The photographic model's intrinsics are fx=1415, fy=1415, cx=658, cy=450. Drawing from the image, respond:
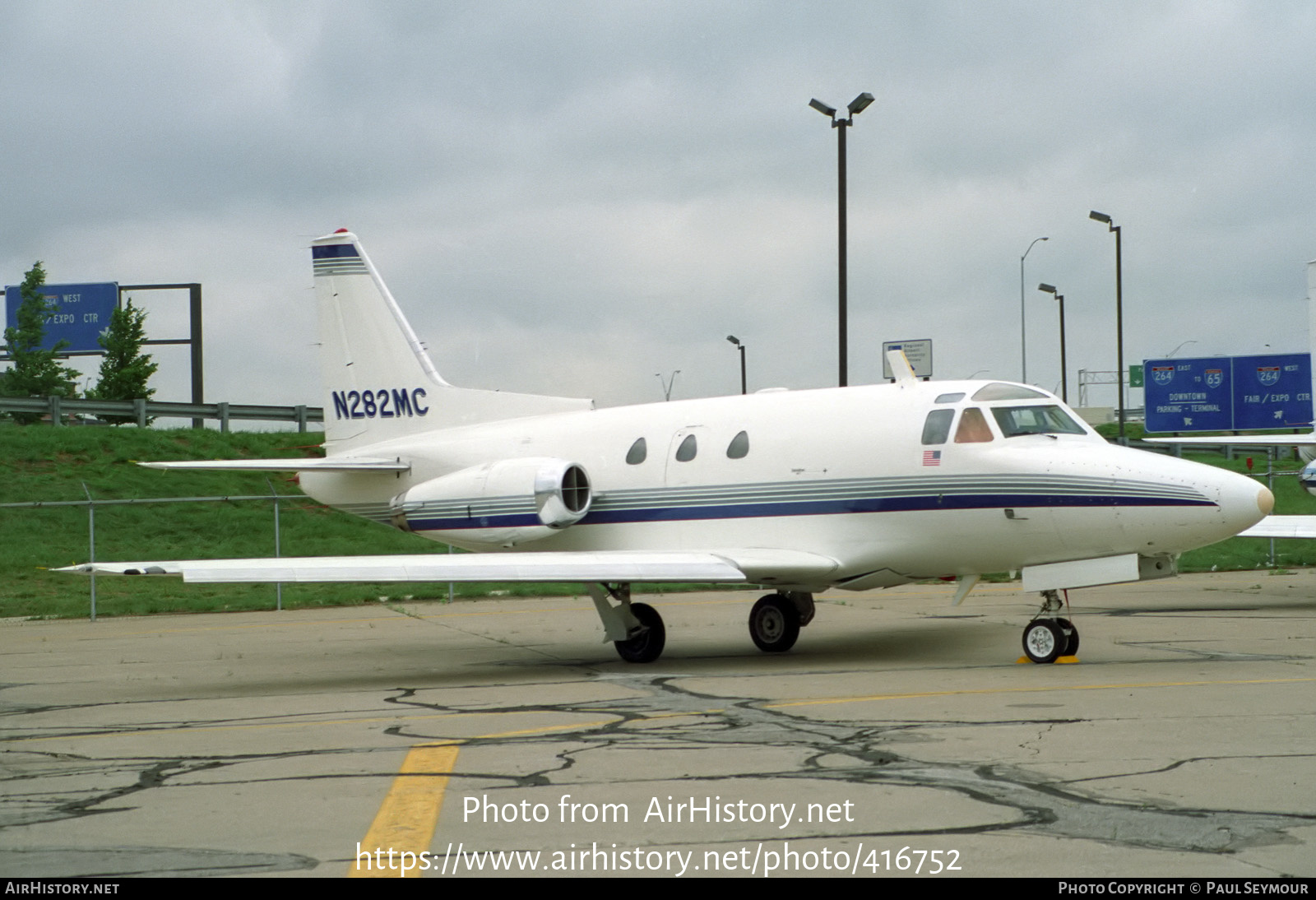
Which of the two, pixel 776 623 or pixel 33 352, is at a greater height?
pixel 33 352

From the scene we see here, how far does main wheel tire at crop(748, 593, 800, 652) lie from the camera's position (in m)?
16.8

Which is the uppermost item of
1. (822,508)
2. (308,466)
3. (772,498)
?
(308,466)

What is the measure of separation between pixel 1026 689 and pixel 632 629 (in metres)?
5.44

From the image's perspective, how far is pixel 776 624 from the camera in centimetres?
1680

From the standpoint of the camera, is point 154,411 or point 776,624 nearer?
point 776,624

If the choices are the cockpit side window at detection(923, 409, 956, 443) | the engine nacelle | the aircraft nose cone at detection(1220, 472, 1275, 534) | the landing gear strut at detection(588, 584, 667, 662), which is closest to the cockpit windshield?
the cockpit side window at detection(923, 409, 956, 443)

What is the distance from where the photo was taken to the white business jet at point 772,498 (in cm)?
1393

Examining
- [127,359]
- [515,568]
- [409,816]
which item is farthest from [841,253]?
[127,359]

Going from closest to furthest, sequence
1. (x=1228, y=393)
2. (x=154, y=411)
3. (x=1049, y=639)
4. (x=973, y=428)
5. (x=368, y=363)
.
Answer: (x=1049, y=639) < (x=973, y=428) < (x=368, y=363) < (x=154, y=411) < (x=1228, y=393)

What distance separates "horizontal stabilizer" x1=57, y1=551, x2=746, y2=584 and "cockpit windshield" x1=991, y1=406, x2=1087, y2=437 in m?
3.20

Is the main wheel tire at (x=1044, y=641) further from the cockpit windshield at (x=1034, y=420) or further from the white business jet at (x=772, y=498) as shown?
the cockpit windshield at (x=1034, y=420)

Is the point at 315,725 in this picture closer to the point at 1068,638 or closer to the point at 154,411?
the point at 1068,638

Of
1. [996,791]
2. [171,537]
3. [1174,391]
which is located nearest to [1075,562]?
[996,791]

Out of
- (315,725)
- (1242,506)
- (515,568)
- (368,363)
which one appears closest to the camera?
(315,725)
